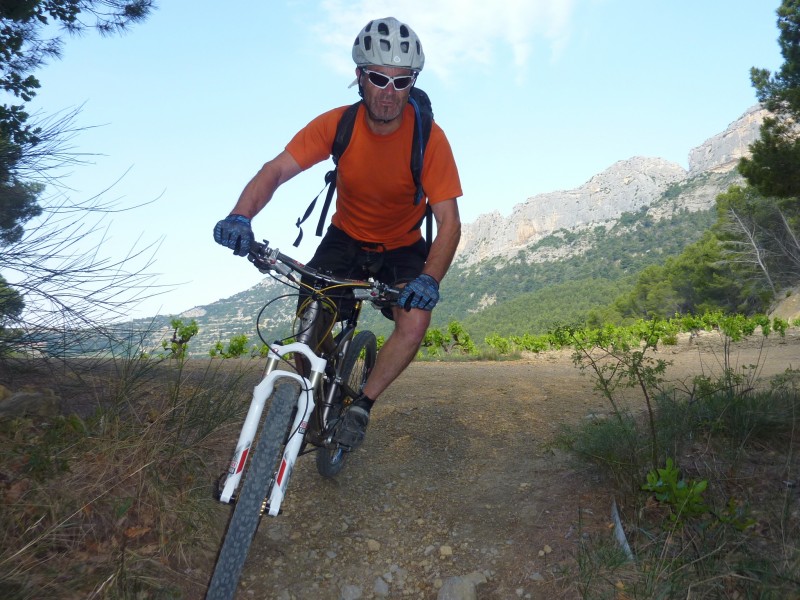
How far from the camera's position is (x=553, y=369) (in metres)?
8.87

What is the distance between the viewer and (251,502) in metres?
2.41

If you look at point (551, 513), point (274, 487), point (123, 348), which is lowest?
point (551, 513)

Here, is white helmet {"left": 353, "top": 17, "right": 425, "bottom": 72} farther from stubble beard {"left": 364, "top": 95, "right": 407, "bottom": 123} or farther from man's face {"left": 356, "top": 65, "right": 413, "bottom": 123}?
stubble beard {"left": 364, "top": 95, "right": 407, "bottom": 123}

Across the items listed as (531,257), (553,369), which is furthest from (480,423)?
A: (531,257)

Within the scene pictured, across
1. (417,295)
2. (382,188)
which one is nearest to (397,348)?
(417,295)

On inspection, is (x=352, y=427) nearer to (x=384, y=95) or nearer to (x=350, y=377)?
(x=350, y=377)

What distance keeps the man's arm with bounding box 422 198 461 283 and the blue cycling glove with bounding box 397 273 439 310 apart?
0.34 metres

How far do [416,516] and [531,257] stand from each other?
351 ft

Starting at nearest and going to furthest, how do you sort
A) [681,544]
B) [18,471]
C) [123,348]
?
[681,544] → [18,471] → [123,348]

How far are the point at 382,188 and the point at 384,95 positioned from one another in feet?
1.71

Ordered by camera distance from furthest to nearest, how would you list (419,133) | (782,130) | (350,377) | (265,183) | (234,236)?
(782,130)
(350,377)
(419,133)
(265,183)
(234,236)

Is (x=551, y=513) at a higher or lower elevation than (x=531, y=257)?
lower

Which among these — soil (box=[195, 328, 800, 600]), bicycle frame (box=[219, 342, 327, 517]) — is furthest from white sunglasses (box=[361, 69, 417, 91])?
soil (box=[195, 328, 800, 600])

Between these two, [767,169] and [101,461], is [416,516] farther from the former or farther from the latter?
[767,169]
